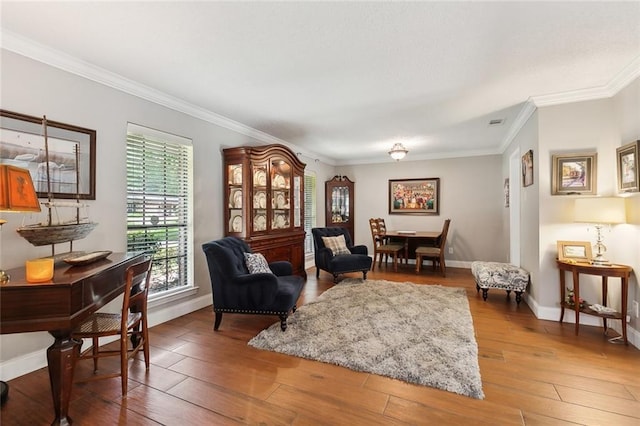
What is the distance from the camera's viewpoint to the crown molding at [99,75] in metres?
2.15

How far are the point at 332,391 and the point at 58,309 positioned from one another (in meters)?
1.69

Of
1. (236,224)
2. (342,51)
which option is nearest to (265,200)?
(236,224)

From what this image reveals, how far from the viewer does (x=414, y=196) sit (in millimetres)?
6652

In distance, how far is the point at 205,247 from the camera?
9.80ft

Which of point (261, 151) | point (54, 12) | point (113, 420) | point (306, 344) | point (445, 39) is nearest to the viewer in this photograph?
point (113, 420)

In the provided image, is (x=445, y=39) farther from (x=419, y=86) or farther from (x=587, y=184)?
(x=587, y=184)

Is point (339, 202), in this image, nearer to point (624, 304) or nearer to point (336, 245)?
point (336, 245)

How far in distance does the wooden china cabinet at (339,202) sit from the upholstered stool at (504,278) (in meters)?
3.60

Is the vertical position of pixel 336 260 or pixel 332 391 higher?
pixel 336 260

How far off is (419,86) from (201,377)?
3.26 metres

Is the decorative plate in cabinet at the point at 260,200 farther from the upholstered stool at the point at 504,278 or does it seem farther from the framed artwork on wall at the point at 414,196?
the framed artwork on wall at the point at 414,196

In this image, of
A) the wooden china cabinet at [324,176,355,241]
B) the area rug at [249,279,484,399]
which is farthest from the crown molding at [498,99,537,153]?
the wooden china cabinet at [324,176,355,241]

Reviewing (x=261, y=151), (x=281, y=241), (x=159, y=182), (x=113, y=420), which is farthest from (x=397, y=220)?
(x=113, y=420)

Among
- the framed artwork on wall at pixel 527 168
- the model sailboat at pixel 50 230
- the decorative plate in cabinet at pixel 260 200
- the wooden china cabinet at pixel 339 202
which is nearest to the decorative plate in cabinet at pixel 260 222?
the decorative plate in cabinet at pixel 260 200
